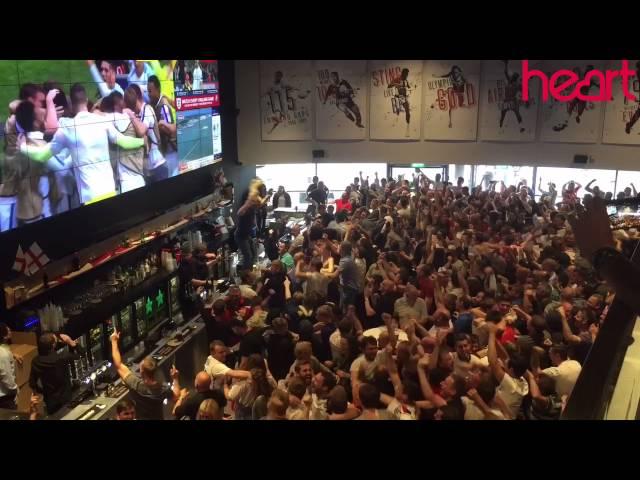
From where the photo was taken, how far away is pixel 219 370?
4.46 m

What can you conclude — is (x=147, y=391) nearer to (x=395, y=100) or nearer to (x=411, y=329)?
(x=411, y=329)

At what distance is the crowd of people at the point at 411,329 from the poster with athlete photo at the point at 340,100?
4.51 m

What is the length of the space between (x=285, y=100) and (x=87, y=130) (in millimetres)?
6376

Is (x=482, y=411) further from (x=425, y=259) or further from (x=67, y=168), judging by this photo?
(x=67, y=168)

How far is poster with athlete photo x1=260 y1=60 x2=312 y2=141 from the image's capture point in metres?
12.3

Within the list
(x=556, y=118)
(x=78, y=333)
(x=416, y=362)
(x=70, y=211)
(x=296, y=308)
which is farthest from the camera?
(x=556, y=118)

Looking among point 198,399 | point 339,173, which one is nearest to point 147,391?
point 198,399

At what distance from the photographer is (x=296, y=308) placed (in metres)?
5.70

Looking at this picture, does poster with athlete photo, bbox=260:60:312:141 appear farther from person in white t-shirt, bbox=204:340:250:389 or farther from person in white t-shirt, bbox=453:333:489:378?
person in white t-shirt, bbox=453:333:489:378

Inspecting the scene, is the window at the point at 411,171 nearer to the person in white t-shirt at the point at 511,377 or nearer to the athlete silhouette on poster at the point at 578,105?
the athlete silhouette on poster at the point at 578,105

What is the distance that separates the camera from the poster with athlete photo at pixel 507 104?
1177 cm

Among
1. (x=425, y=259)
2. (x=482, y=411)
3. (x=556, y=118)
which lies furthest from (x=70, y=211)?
(x=556, y=118)

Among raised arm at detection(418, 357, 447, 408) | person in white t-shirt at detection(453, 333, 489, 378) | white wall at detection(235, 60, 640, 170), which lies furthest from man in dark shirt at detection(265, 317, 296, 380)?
white wall at detection(235, 60, 640, 170)

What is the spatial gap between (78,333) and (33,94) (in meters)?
2.37
